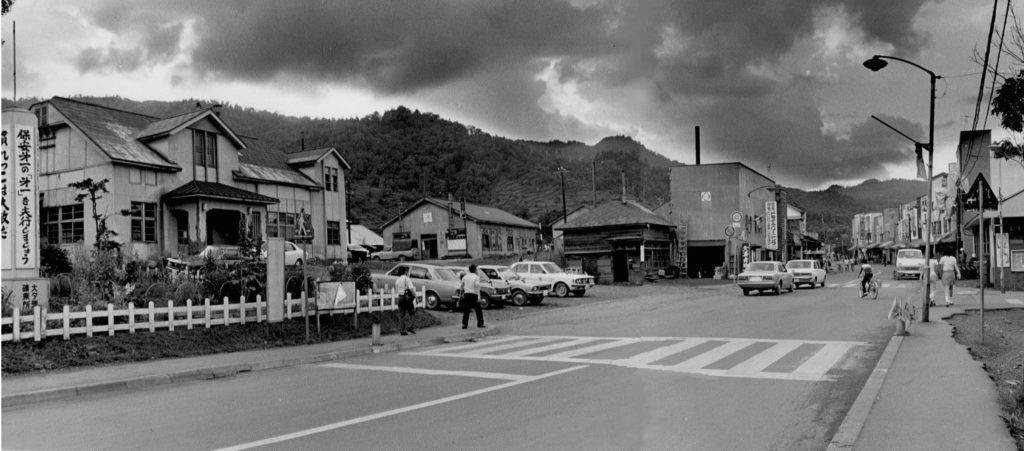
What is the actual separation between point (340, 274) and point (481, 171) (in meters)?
27.7

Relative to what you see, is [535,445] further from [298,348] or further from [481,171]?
[481,171]

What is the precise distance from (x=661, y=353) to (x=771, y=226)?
5613cm

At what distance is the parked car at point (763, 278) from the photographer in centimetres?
3331

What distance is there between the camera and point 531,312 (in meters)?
26.9

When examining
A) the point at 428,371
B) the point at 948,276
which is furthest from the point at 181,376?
the point at 948,276

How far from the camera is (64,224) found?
30.0 m

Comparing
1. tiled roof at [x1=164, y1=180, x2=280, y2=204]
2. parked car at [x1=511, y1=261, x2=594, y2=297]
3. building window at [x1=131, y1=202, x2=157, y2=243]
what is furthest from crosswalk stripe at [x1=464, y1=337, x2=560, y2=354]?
building window at [x1=131, y1=202, x2=157, y2=243]

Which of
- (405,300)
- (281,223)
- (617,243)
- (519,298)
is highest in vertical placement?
(281,223)

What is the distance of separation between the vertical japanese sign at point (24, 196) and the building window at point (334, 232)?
28694mm

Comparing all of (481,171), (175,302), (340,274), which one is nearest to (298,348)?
(175,302)

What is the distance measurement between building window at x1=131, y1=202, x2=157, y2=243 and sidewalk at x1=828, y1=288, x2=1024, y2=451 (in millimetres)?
28551

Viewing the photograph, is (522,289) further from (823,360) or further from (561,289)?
(823,360)

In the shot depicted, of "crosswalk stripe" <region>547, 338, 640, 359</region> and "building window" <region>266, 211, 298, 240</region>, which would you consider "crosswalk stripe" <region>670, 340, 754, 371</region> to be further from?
"building window" <region>266, 211, 298, 240</region>

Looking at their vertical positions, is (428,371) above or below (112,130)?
below
